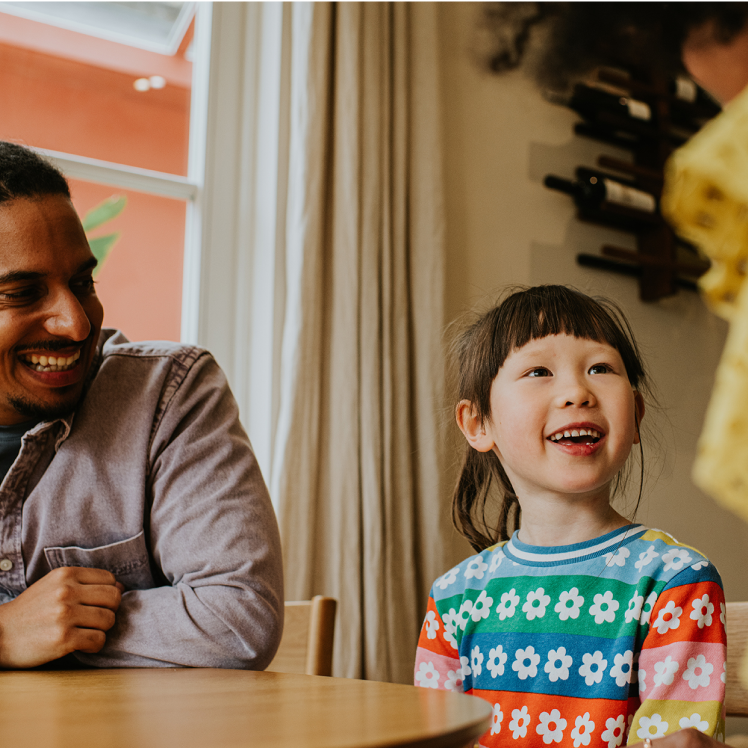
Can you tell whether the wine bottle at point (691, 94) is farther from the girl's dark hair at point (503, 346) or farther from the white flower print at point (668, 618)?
the white flower print at point (668, 618)

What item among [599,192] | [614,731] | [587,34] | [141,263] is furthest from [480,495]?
[587,34]

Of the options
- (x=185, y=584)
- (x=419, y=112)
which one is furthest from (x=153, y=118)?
(x=185, y=584)

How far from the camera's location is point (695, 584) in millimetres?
851

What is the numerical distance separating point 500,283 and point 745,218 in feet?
8.34

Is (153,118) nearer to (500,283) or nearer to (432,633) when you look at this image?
A: (500,283)

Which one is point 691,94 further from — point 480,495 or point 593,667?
point 593,667

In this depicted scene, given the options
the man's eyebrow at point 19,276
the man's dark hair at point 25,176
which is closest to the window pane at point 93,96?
the man's dark hair at point 25,176

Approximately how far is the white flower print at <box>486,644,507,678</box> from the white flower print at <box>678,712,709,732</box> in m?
0.24

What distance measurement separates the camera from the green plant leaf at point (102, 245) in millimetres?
2164

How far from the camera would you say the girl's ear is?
1141 mm

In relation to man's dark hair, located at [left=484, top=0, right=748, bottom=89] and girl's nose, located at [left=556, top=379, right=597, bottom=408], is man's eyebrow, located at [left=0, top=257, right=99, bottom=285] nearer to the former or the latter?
girl's nose, located at [left=556, top=379, right=597, bottom=408]

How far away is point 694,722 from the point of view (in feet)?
2.58

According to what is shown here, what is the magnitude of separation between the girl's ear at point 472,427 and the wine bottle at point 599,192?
73.1 inches

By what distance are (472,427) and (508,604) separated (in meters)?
0.27
